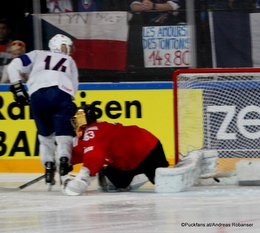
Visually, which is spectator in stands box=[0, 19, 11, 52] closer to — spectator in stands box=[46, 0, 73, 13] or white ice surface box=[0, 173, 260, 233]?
spectator in stands box=[46, 0, 73, 13]

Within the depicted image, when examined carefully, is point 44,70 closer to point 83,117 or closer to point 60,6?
point 83,117

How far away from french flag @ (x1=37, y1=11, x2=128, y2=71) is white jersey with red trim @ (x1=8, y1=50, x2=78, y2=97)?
80.7 inches

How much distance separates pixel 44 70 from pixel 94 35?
2245 millimetres

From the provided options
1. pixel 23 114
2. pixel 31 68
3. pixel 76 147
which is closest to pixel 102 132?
pixel 76 147

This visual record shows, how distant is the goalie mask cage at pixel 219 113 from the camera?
27.6 feet

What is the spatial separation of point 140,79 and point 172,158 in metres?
1.05

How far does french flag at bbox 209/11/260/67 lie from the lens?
9.78 meters

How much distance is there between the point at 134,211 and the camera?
6648mm

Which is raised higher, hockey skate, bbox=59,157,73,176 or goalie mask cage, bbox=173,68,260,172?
goalie mask cage, bbox=173,68,260,172

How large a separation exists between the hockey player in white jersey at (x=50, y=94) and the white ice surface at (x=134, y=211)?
0.38 m

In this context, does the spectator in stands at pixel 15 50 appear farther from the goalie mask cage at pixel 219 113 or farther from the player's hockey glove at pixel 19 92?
the goalie mask cage at pixel 219 113

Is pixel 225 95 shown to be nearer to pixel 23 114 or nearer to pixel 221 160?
pixel 221 160

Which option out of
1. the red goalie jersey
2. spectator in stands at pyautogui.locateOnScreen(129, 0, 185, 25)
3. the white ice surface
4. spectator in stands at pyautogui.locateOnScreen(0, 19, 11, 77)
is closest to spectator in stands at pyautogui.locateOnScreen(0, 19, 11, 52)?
spectator in stands at pyautogui.locateOnScreen(0, 19, 11, 77)

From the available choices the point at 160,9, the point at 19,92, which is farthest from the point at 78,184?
the point at 160,9
